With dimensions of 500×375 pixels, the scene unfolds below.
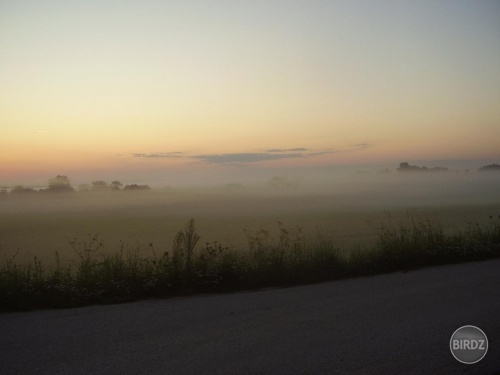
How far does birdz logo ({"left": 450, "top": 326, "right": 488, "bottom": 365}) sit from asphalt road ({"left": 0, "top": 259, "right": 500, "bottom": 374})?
8 centimetres

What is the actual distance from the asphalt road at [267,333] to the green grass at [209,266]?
574 millimetres

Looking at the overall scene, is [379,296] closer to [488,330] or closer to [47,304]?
[488,330]

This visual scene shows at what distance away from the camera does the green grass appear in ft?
26.4

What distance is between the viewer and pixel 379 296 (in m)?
7.80

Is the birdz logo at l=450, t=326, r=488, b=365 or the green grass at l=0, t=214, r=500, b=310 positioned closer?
the birdz logo at l=450, t=326, r=488, b=365

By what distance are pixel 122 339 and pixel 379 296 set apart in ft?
14.2

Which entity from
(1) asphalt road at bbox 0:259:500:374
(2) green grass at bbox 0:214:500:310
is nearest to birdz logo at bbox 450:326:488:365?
(1) asphalt road at bbox 0:259:500:374

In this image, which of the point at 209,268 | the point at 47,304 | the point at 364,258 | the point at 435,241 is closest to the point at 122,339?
the point at 47,304

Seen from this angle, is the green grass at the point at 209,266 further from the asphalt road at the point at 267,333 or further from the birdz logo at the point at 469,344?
the birdz logo at the point at 469,344

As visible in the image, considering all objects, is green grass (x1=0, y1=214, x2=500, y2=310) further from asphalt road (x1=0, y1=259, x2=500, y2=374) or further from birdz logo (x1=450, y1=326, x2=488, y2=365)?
birdz logo (x1=450, y1=326, x2=488, y2=365)

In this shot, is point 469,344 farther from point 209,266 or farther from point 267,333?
point 209,266

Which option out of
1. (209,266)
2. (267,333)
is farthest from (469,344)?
(209,266)

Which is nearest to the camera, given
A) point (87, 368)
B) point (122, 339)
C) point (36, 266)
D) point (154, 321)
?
point (87, 368)

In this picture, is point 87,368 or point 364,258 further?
point 364,258
